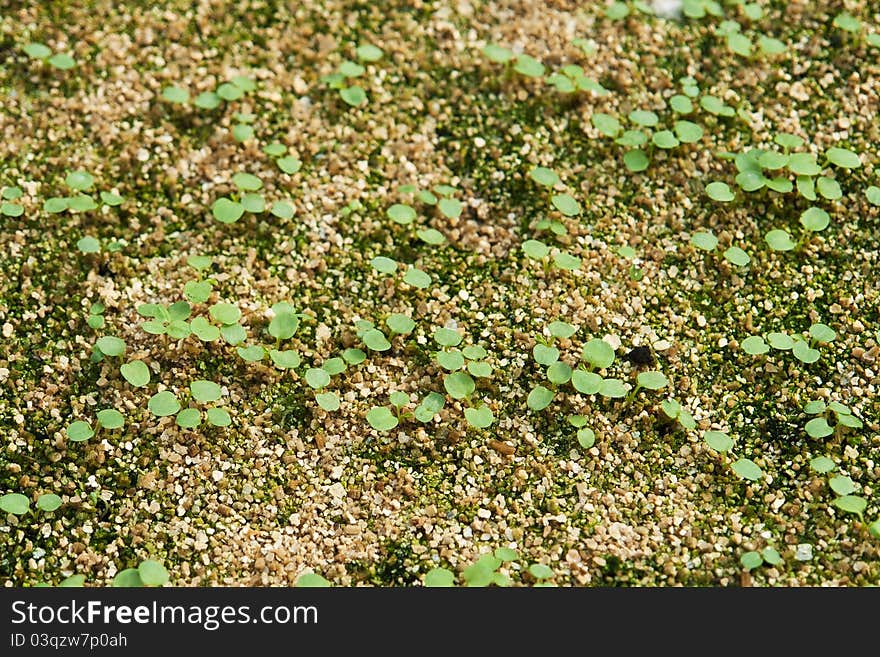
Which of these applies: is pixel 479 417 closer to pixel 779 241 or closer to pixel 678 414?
pixel 678 414

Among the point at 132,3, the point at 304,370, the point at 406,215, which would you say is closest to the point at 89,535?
the point at 304,370

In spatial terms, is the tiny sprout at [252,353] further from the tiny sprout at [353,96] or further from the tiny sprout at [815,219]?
the tiny sprout at [815,219]

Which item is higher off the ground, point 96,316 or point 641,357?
point 641,357

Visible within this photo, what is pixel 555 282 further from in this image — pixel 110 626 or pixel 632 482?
pixel 110 626

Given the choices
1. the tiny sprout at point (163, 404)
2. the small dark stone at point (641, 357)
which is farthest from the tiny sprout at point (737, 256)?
the tiny sprout at point (163, 404)

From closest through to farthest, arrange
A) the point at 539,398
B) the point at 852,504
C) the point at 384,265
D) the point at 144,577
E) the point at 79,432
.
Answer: the point at 144,577 → the point at 852,504 → the point at 79,432 → the point at 539,398 → the point at 384,265

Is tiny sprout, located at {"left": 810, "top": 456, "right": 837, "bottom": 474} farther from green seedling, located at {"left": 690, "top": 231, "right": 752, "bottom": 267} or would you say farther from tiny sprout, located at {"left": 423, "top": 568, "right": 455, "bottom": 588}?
tiny sprout, located at {"left": 423, "top": 568, "right": 455, "bottom": 588}

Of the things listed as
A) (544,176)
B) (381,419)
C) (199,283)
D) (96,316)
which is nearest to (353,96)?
(544,176)
